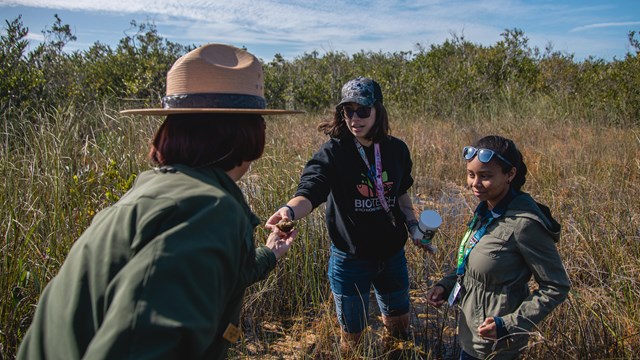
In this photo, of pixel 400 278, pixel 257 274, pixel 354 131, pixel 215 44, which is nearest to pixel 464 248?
pixel 400 278

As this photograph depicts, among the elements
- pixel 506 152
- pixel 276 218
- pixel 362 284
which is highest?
pixel 506 152

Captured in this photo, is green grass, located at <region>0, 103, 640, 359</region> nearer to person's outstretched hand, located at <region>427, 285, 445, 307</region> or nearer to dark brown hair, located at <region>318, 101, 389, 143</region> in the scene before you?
person's outstretched hand, located at <region>427, 285, 445, 307</region>

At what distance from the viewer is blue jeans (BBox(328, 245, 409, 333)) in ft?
8.20

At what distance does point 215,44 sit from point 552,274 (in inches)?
57.6

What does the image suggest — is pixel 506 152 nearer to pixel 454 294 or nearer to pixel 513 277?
pixel 513 277

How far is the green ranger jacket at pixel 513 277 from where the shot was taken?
174cm

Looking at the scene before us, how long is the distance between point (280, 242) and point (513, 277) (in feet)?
3.10

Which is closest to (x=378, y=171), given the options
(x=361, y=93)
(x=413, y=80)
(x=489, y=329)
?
(x=361, y=93)

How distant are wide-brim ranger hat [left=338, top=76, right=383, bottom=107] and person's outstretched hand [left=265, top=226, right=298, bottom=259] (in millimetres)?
912

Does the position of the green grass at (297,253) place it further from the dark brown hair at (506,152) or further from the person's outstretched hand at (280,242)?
the person's outstretched hand at (280,242)

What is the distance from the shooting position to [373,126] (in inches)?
95.9

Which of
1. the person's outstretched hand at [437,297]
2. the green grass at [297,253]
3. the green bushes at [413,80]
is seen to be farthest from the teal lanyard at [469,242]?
the green bushes at [413,80]

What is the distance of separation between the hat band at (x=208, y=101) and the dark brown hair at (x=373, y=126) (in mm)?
1281

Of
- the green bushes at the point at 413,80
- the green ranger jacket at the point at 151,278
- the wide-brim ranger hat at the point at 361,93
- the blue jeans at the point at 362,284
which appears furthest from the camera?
the green bushes at the point at 413,80
